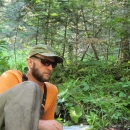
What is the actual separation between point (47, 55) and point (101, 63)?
482 cm

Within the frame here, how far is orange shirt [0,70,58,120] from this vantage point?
2.54 m

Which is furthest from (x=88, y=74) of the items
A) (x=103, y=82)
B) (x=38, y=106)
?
(x=38, y=106)

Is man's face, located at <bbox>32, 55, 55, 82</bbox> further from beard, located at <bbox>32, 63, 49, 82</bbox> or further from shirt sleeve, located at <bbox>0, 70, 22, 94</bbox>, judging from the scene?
shirt sleeve, located at <bbox>0, 70, 22, 94</bbox>

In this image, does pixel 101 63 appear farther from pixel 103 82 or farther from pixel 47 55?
pixel 47 55

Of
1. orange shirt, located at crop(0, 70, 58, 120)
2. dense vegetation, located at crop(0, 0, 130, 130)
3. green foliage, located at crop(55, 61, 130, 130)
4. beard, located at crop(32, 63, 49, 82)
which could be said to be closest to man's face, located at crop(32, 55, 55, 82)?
beard, located at crop(32, 63, 49, 82)

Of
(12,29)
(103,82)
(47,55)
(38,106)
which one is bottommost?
(103,82)

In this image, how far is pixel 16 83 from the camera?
102 inches

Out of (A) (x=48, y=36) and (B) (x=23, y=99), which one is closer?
(B) (x=23, y=99)

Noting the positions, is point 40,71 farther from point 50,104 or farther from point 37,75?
point 50,104

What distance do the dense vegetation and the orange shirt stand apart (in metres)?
2.73

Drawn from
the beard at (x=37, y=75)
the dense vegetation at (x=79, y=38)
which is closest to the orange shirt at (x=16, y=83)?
the beard at (x=37, y=75)

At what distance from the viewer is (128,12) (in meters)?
7.09

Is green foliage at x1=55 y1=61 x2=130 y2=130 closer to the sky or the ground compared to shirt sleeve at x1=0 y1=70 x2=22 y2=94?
closer to the ground

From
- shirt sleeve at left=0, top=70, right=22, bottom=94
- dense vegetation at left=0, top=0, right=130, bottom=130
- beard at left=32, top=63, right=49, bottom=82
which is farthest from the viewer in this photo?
dense vegetation at left=0, top=0, right=130, bottom=130
